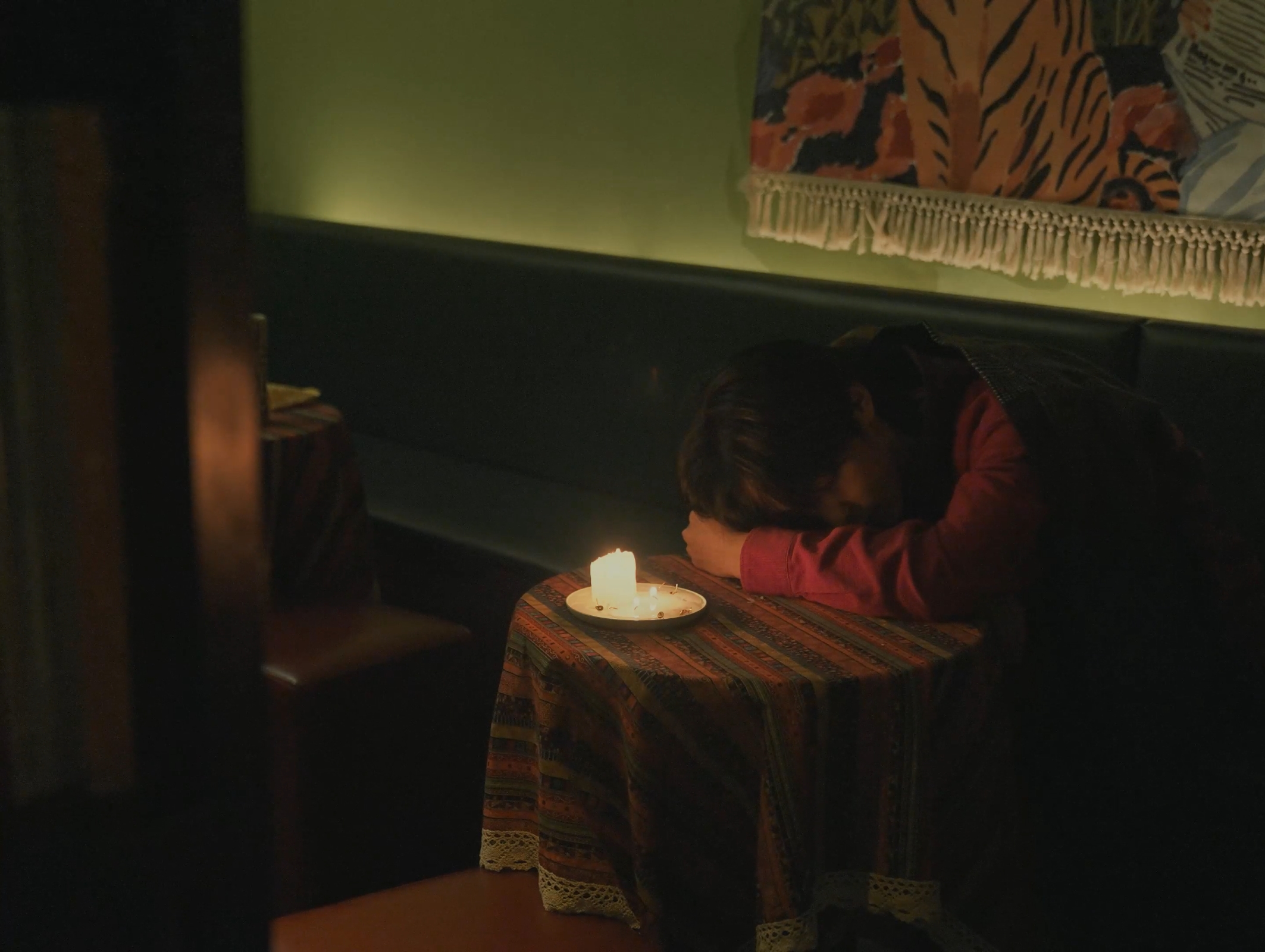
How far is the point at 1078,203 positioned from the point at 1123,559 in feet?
3.47

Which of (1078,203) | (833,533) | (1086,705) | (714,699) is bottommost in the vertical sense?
(1086,705)

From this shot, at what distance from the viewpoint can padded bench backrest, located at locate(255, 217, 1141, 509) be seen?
2.53 meters

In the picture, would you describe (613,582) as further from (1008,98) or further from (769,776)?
(1008,98)

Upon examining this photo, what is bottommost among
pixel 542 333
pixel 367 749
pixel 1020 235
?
pixel 367 749

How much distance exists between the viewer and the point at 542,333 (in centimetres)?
305

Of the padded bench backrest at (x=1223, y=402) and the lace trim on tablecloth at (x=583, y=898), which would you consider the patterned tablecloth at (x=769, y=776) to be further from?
the padded bench backrest at (x=1223, y=402)

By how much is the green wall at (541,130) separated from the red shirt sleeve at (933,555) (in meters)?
1.01

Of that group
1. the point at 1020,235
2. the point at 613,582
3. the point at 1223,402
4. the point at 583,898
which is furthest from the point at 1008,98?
the point at 583,898

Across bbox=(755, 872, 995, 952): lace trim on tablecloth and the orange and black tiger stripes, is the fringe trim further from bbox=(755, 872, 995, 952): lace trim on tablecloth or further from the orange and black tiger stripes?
bbox=(755, 872, 995, 952): lace trim on tablecloth

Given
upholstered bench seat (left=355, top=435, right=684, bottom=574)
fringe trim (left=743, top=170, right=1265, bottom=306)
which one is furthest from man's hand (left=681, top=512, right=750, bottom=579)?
fringe trim (left=743, top=170, right=1265, bottom=306)

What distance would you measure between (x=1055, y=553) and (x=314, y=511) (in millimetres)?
1311

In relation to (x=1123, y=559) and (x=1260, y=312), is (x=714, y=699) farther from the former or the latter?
(x=1260, y=312)

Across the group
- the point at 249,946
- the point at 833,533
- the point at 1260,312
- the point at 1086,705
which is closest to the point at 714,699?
the point at 833,533

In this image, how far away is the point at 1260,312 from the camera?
2.32 m
